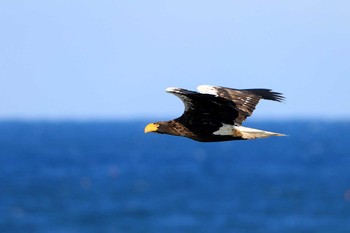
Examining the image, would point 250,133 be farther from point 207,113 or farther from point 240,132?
point 207,113

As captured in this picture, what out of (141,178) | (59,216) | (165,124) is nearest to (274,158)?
(141,178)

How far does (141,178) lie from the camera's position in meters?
79.2

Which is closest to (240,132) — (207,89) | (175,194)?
(207,89)

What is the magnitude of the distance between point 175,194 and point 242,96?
164 ft

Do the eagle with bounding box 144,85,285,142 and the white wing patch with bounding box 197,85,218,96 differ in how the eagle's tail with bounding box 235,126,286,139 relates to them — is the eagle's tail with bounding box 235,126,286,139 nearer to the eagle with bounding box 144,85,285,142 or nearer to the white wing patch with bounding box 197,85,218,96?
the eagle with bounding box 144,85,285,142

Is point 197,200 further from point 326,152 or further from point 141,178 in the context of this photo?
point 326,152

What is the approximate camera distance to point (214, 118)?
594 inches

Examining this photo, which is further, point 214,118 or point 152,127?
point 152,127

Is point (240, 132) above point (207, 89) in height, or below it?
below

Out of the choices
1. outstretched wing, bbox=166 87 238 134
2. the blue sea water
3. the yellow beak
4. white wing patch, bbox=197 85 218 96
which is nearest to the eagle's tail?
outstretched wing, bbox=166 87 238 134

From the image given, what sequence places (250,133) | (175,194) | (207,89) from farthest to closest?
1. (175,194)
2. (207,89)
3. (250,133)

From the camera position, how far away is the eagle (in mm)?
14867

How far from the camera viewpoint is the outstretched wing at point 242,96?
15414 mm

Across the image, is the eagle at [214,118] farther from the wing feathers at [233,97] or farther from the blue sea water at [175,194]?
the blue sea water at [175,194]
